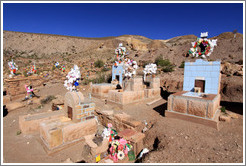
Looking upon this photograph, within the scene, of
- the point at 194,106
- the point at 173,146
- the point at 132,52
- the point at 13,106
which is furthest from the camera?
the point at 132,52

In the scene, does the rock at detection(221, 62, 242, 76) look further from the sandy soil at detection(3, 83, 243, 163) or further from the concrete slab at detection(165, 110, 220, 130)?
the concrete slab at detection(165, 110, 220, 130)

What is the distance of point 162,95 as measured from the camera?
11750 millimetres

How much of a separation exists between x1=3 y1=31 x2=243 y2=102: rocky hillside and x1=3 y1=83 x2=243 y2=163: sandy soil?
17.5 ft

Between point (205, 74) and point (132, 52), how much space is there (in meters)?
33.6

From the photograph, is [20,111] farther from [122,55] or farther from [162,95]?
[162,95]

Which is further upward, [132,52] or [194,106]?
[132,52]

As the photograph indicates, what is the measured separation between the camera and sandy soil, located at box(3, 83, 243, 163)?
367cm

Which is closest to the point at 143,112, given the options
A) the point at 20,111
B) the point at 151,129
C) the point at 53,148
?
the point at 151,129

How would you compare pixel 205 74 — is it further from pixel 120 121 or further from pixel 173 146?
pixel 120 121

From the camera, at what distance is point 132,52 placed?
132ft

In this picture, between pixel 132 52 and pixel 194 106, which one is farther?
pixel 132 52

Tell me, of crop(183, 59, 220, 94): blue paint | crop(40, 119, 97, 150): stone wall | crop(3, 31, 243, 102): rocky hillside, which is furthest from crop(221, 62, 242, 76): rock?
crop(40, 119, 97, 150): stone wall

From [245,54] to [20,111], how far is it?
11248 millimetres

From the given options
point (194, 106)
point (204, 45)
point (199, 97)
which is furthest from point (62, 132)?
point (204, 45)
